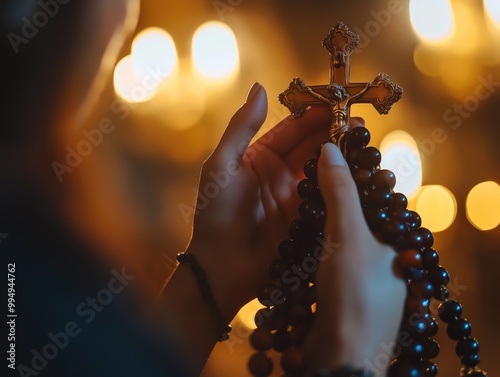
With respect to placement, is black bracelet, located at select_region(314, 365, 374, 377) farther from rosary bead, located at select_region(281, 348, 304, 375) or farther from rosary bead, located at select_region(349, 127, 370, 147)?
rosary bead, located at select_region(349, 127, 370, 147)

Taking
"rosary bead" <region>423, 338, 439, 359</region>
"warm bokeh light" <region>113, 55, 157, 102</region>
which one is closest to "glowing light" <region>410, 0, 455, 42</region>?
"warm bokeh light" <region>113, 55, 157, 102</region>

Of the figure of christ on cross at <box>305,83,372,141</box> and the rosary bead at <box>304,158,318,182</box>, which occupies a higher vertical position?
the figure of christ on cross at <box>305,83,372,141</box>

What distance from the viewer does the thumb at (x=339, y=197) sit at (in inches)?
27.9

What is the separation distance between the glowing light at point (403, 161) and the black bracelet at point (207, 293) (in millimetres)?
905

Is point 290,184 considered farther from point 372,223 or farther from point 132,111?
point 132,111

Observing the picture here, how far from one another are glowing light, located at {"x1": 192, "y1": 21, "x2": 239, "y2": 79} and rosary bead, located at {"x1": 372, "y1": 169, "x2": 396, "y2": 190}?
123 centimetres

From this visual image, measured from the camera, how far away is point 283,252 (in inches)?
32.1

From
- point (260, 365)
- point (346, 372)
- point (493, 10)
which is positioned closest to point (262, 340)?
point (260, 365)

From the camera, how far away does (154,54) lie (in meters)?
1.93

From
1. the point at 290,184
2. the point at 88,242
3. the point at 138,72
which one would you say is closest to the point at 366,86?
the point at 290,184

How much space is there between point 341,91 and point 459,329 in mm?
382

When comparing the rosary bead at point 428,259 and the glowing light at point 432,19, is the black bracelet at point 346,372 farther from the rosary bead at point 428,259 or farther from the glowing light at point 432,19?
the glowing light at point 432,19

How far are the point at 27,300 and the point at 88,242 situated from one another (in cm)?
17

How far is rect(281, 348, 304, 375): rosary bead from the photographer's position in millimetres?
715
